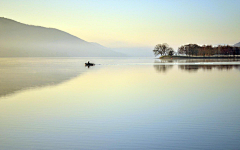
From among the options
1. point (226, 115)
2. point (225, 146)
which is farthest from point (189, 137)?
point (226, 115)

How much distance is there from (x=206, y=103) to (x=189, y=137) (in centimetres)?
818

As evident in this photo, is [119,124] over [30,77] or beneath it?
beneath

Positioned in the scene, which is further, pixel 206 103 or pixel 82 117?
pixel 206 103

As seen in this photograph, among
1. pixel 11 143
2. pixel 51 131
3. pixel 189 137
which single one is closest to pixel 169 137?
pixel 189 137

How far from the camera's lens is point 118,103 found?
17328mm

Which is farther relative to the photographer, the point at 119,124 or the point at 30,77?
the point at 30,77

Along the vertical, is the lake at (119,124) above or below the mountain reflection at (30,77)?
below

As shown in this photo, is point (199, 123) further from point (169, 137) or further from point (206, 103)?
point (206, 103)

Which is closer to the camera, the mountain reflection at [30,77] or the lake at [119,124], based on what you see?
the lake at [119,124]

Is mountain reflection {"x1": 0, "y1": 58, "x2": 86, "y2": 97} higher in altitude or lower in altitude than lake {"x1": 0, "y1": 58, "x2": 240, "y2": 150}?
higher

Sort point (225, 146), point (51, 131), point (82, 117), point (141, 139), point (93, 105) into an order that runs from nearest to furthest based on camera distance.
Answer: point (225, 146) < point (141, 139) < point (51, 131) < point (82, 117) < point (93, 105)

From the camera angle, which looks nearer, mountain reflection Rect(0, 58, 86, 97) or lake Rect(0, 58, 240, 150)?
lake Rect(0, 58, 240, 150)

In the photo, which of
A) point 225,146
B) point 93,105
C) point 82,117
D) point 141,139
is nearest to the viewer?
point 225,146

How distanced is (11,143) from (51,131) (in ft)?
6.00
